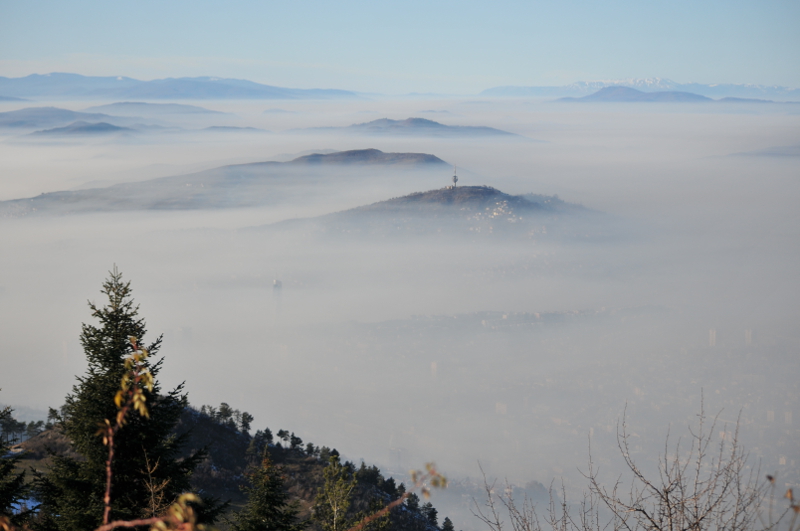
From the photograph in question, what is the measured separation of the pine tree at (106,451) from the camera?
11.0 m

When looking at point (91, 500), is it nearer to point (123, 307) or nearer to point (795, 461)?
point (123, 307)

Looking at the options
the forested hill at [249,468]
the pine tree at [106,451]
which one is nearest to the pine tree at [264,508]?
the pine tree at [106,451]

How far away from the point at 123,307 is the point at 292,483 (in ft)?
84.5

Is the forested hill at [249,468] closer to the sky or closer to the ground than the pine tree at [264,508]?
closer to the ground

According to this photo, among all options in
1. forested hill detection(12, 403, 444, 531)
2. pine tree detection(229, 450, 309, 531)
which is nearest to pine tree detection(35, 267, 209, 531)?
pine tree detection(229, 450, 309, 531)

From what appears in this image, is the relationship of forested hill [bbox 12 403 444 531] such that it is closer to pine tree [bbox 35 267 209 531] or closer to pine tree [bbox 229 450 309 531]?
pine tree [bbox 229 450 309 531]

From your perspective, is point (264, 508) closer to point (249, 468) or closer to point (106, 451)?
point (106, 451)

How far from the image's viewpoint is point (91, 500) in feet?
36.0

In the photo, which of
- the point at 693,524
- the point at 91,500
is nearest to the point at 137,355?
the point at 693,524

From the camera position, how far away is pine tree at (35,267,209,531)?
1100 centimetres

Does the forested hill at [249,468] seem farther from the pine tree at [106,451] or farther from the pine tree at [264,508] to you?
the pine tree at [106,451]

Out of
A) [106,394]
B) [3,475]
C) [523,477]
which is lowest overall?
[523,477]

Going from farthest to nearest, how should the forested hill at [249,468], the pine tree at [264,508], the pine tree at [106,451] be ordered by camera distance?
the forested hill at [249,468]
the pine tree at [264,508]
the pine tree at [106,451]

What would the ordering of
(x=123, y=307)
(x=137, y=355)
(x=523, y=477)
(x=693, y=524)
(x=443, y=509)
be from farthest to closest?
(x=523, y=477) < (x=443, y=509) < (x=123, y=307) < (x=693, y=524) < (x=137, y=355)
